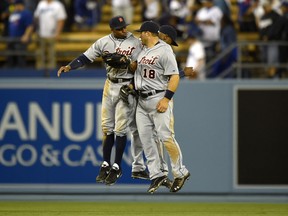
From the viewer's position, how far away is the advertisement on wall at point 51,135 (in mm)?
19625

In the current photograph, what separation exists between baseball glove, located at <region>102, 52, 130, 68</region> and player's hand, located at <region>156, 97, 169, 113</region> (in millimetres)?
713

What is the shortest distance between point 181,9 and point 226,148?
19.7ft

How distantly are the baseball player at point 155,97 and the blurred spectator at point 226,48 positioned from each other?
533 cm

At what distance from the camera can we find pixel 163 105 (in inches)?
612

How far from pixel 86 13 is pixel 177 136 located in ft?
22.5

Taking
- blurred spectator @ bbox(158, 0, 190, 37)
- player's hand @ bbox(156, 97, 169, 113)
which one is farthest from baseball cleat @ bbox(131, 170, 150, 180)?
blurred spectator @ bbox(158, 0, 190, 37)

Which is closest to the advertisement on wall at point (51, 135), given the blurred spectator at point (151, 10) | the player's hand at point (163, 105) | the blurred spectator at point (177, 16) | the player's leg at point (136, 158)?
the player's leg at point (136, 158)

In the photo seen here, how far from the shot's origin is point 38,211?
1756cm

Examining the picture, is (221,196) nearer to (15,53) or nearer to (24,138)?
(24,138)

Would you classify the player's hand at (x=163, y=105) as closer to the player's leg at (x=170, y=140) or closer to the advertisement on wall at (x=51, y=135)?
the player's leg at (x=170, y=140)

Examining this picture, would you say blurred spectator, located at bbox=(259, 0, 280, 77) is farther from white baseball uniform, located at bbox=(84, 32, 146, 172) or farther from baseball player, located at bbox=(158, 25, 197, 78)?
white baseball uniform, located at bbox=(84, 32, 146, 172)

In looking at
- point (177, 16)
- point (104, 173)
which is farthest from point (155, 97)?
point (177, 16)

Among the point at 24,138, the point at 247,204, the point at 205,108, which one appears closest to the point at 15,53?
the point at 24,138

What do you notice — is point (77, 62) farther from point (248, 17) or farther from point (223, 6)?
point (248, 17)
